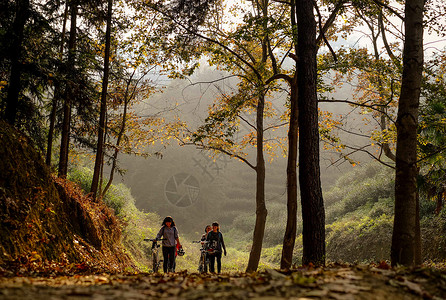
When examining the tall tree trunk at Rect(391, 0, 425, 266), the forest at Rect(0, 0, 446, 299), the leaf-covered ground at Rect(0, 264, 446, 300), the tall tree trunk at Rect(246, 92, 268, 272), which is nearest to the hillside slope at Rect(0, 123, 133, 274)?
the forest at Rect(0, 0, 446, 299)

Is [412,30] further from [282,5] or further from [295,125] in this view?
[282,5]

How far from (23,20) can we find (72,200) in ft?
15.6

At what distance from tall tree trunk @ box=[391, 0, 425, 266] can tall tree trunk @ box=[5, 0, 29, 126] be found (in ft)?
26.5

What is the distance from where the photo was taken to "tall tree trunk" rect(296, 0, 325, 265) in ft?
22.0

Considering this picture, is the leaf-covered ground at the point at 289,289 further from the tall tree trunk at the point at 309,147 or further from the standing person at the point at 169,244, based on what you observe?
the standing person at the point at 169,244

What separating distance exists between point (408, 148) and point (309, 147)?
1.88m

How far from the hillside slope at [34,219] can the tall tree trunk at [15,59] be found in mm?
904

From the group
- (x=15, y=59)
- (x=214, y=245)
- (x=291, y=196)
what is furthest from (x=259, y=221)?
(x=15, y=59)

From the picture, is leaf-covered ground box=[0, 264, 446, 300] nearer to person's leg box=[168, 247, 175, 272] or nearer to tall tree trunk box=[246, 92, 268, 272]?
person's leg box=[168, 247, 175, 272]

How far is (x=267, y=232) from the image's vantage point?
30516 millimetres

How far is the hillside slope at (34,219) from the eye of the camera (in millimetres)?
5824

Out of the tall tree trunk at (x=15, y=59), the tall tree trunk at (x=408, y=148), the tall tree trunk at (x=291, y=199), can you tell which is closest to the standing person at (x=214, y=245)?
the tall tree trunk at (x=291, y=199)

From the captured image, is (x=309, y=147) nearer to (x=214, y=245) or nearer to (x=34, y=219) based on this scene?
(x=214, y=245)

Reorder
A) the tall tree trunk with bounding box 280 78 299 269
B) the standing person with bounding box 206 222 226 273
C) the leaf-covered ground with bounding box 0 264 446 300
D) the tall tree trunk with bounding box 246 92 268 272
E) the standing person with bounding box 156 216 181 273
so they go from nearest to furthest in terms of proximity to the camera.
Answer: the leaf-covered ground with bounding box 0 264 446 300 → the tall tree trunk with bounding box 280 78 299 269 → the standing person with bounding box 156 216 181 273 → the standing person with bounding box 206 222 226 273 → the tall tree trunk with bounding box 246 92 268 272
